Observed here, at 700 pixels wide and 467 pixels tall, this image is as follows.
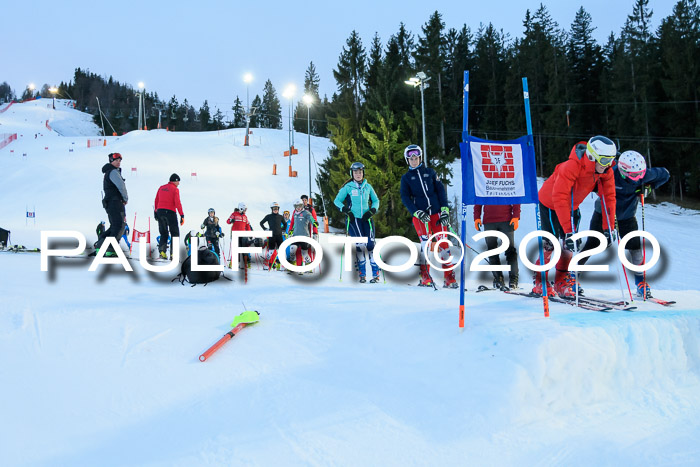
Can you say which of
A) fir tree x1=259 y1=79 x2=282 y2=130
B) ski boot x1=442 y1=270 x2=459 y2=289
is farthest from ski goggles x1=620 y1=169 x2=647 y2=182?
fir tree x1=259 y1=79 x2=282 y2=130

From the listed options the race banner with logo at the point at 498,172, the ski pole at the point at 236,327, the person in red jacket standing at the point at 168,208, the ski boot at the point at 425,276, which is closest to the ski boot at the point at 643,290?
the race banner with logo at the point at 498,172

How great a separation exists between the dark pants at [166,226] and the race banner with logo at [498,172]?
265 inches

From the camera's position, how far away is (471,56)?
63.9 m

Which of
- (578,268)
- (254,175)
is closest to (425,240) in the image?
(578,268)

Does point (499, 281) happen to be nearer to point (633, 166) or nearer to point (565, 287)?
point (565, 287)

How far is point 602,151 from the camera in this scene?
17.0ft

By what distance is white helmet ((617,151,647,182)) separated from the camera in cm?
577

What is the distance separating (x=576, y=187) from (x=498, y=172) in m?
1.17

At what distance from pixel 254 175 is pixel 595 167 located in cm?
3294

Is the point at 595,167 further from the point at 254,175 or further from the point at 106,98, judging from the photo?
the point at 106,98

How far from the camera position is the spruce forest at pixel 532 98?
25984 mm

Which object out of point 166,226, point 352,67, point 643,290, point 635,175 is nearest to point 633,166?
point 635,175

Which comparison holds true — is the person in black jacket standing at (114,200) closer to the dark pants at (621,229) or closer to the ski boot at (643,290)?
the dark pants at (621,229)

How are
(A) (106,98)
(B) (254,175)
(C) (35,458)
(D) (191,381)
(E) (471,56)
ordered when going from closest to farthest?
1. (C) (35,458)
2. (D) (191,381)
3. (B) (254,175)
4. (E) (471,56)
5. (A) (106,98)
